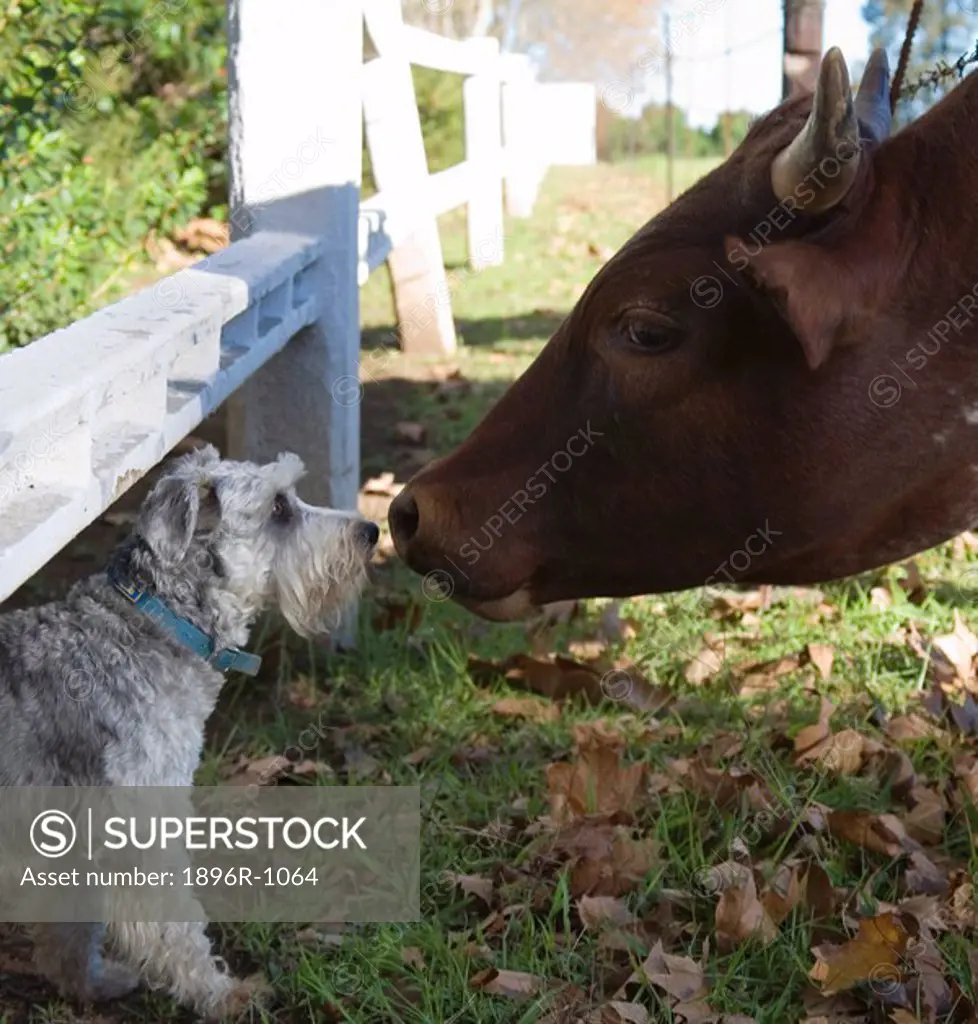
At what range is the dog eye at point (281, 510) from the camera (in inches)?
133

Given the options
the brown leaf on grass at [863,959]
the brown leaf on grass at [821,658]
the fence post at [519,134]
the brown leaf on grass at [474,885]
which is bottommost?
the fence post at [519,134]

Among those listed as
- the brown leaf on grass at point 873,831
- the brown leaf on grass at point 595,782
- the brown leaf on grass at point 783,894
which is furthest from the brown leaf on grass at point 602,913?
the brown leaf on grass at point 873,831

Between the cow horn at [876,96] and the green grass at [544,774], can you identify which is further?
the green grass at [544,774]

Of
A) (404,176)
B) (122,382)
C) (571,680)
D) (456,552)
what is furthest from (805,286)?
(404,176)

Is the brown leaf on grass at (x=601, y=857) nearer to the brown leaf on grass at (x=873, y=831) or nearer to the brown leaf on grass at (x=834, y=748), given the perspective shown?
the brown leaf on grass at (x=873, y=831)

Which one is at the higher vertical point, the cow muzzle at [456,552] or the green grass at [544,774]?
the cow muzzle at [456,552]

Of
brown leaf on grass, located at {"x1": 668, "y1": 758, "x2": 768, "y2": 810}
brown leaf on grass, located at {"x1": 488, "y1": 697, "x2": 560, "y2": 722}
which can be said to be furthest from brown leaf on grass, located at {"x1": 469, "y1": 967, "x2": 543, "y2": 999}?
brown leaf on grass, located at {"x1": 488, "y1": 697, "x2": 560, "y2": 722}

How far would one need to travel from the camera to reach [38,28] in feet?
16.4

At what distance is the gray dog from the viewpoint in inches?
117

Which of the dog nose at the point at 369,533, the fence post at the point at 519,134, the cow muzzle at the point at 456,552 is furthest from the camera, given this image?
the fence post at the point at 519,134

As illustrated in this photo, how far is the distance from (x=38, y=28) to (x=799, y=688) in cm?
331

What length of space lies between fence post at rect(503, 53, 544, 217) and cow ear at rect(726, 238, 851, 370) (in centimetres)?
1078

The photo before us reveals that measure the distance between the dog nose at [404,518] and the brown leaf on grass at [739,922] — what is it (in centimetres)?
102

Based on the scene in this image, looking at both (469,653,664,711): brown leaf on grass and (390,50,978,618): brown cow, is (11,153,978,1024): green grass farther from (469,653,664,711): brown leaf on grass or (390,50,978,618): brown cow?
(390,50,978,618): brown cow
